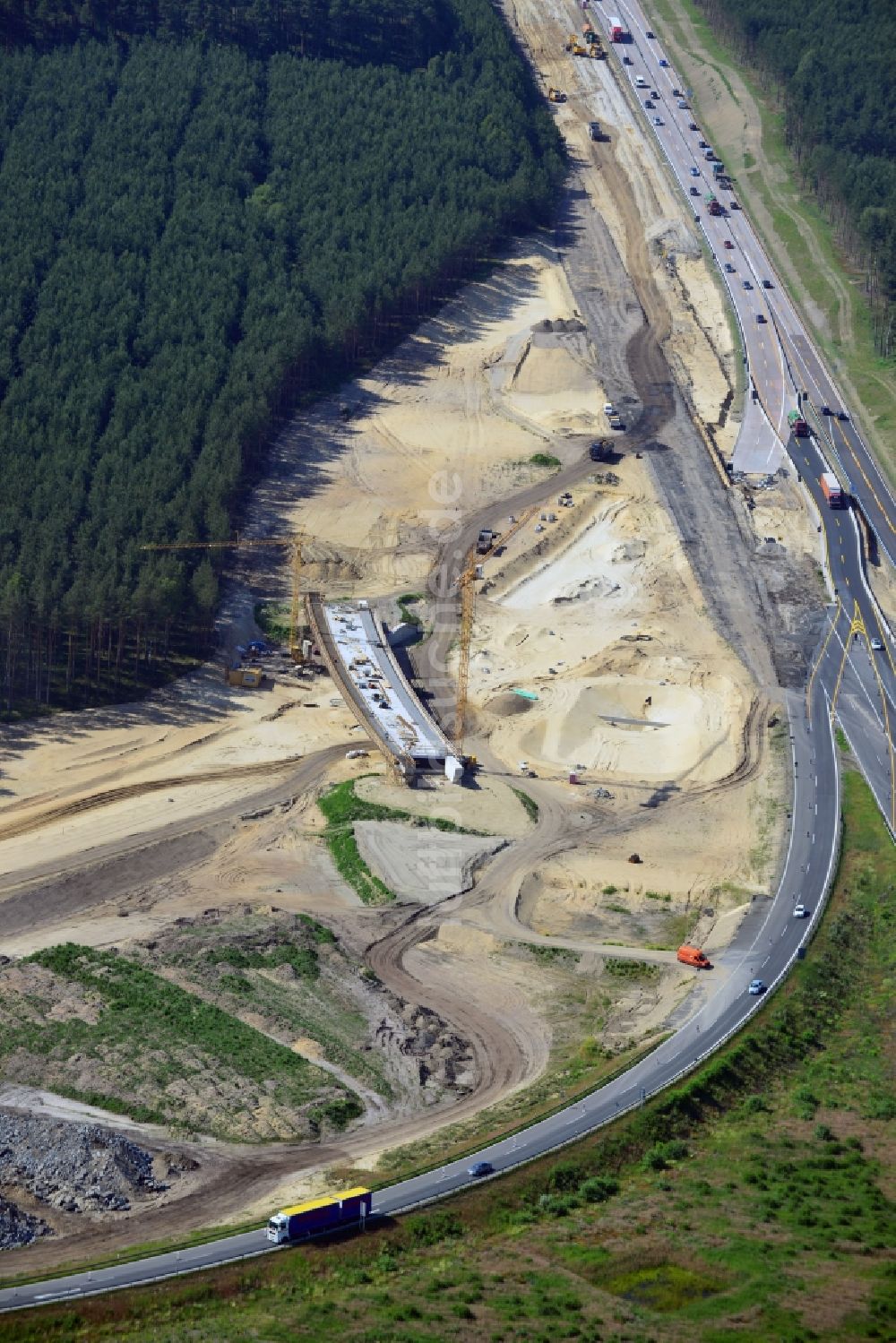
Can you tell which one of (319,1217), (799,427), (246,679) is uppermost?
(799,427)

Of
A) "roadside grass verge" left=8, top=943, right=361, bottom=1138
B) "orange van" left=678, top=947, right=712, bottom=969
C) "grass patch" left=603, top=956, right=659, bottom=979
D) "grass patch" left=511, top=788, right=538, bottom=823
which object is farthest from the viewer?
"grass patch" left=511, top=788, right=538, bottom=823

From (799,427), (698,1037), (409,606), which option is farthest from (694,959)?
(799,427)

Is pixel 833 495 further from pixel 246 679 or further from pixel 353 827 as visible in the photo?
pixel 353 827

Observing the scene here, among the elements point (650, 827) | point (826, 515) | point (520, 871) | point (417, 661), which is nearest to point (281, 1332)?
point (520, 871)

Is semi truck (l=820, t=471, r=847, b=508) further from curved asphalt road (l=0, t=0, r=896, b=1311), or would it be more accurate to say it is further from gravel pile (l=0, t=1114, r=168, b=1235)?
gravel pile (l=0, t=1114, r=168, b=1235)

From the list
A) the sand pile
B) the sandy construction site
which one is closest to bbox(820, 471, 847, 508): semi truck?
the sandy construction site

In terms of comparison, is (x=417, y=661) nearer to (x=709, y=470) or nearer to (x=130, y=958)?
(x=709, y=470)
